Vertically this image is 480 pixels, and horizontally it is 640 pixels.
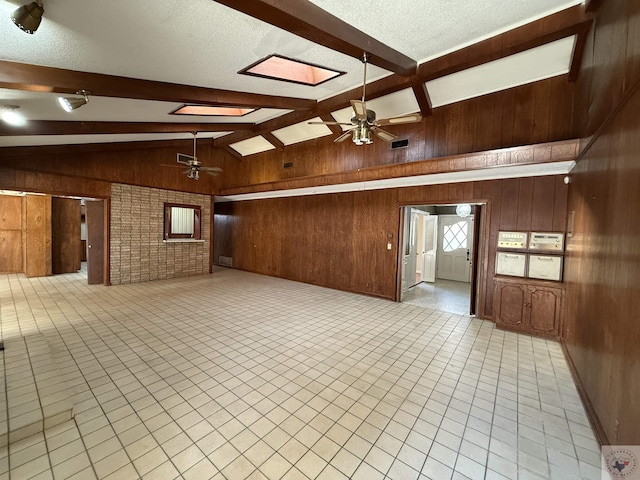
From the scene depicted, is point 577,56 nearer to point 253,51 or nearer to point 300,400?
point 253,51

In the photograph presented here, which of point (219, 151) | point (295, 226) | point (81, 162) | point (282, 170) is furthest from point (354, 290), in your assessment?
point (81, 162)

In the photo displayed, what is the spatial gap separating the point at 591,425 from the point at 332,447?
2268mm

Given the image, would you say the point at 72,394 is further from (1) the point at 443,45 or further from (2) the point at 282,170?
(2) the point at 282,170

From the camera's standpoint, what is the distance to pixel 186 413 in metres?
2.23

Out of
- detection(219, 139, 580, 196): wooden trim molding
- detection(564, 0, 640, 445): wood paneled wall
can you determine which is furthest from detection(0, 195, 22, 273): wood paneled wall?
detection(564, 0, 640, 445): wood paneled wall

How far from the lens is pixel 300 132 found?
22.0 feet

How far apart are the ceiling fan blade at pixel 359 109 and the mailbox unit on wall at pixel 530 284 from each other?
3447 millimetres

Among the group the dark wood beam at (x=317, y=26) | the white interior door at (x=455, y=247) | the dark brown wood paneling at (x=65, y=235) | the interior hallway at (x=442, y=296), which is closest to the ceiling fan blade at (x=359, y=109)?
the dark wood beam at (x=317, y=26)

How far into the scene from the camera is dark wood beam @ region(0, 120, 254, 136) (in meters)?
3.89

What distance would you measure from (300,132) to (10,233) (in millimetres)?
9563

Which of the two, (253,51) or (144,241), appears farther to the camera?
(144,241)

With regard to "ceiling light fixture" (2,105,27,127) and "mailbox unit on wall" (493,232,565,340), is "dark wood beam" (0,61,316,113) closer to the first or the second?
"ceiling light fixture" (2,105,27,127)

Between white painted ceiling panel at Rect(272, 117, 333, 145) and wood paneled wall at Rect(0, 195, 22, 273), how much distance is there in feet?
27.7

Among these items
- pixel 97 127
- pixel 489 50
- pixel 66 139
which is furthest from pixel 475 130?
pixel 66 139
